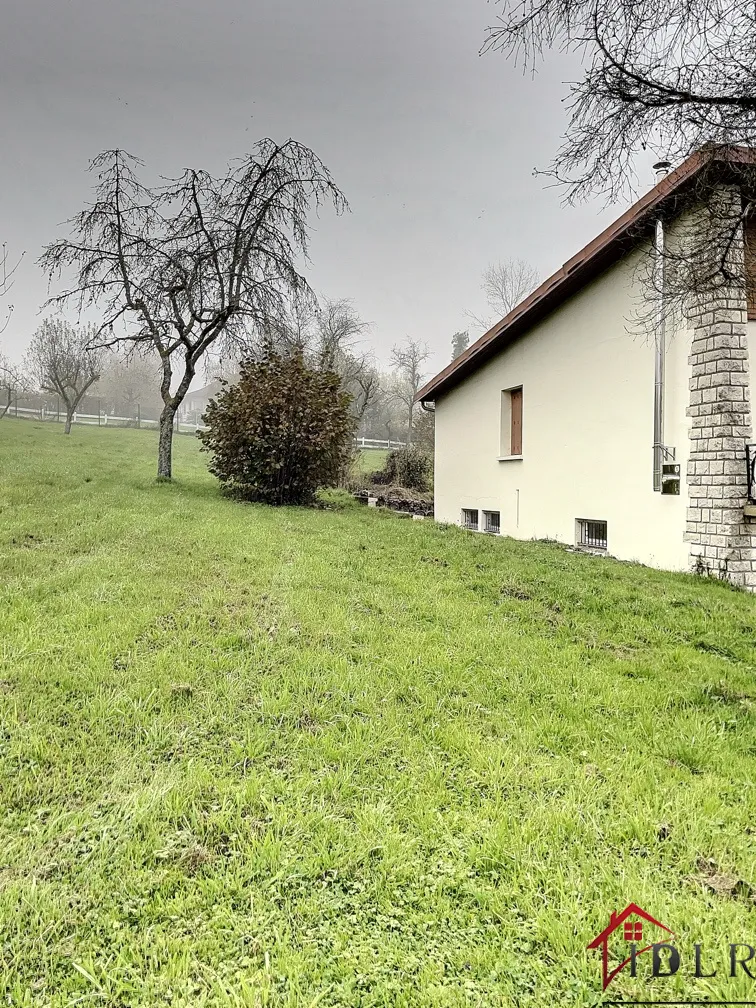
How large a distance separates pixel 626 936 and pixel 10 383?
37.5 metres

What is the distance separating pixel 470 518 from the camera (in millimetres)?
11266

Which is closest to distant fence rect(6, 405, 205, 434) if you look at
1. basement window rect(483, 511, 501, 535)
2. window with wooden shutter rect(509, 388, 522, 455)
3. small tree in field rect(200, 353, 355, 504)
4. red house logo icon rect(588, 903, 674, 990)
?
small tree in field rect(200, 353, 355, 504)

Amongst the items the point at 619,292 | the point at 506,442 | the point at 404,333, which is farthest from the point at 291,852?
the point at 404,333

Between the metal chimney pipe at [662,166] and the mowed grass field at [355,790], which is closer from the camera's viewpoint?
the mowed grass field at [355,790]

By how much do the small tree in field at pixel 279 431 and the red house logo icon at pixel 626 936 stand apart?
8866mm

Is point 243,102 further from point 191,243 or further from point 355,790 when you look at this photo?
point 355,790

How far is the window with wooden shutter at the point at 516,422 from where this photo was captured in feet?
31.7

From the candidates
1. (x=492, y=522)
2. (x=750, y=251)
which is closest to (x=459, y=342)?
(x=492, y=522)

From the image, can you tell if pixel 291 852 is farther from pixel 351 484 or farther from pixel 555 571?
pixel 351 484

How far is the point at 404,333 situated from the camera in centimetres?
3822

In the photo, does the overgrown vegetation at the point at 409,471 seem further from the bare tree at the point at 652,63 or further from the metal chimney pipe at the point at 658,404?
the bare tree at the point at 652,63

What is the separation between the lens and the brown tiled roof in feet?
14.8

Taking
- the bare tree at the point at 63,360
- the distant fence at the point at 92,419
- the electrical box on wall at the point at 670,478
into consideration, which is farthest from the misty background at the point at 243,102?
the distant fence at the point at 92,419

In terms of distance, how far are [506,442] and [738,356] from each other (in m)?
4.56
